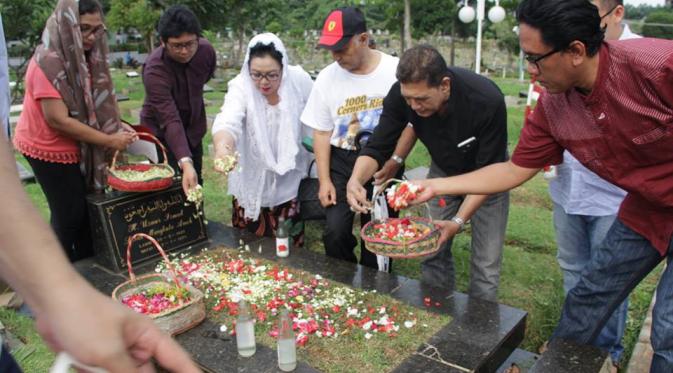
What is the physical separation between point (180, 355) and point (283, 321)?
1.47m

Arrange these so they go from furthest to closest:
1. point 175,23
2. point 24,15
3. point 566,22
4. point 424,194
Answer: point 24,15 → point 175,23 → point 424,194 → point 566,22

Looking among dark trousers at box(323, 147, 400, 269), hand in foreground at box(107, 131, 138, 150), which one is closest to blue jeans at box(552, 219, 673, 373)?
dark trousers at box(323, 147, 400, 269)

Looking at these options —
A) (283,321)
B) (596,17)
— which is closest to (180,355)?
(283,321)

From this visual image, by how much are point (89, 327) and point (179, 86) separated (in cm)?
374

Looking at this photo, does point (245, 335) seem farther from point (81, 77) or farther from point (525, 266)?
point (525, 266)

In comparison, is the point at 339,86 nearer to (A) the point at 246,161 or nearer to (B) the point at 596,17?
(A) the point at 246,161

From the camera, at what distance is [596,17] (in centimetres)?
201

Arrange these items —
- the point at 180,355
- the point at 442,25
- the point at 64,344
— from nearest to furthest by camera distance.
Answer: the point at 64,344 → the point at 180,355 → the point at 442,25

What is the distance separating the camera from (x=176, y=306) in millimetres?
2648

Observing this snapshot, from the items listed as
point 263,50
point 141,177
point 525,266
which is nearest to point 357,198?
point 263,50

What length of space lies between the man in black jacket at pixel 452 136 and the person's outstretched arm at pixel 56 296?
2.33m

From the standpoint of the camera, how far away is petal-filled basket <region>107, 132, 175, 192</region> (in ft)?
11.4

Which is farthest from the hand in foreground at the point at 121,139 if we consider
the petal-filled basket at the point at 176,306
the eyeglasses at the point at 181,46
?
the petal-filled basket at the point at 176,306

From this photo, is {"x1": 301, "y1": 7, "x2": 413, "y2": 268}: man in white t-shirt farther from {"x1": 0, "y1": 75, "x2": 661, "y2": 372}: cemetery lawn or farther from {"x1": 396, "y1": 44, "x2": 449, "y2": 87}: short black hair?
{"x1": 0, "y1": 75, "x2": 661, "y2": 372}: cemetery lawn
